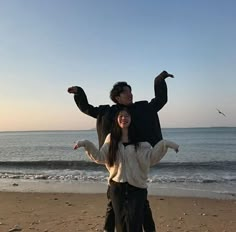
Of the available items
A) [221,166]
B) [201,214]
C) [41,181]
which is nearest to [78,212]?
[201,214]

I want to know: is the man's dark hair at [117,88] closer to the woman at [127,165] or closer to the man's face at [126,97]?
the man's face at [126,97]

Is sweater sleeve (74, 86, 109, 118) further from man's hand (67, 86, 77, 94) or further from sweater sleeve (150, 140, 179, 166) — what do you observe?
sweater sleeve (150, 140, 179, 166)

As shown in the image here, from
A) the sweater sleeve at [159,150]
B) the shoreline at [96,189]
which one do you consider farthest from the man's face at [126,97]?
the shoreline at [96,189]

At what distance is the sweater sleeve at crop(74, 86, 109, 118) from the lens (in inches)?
181

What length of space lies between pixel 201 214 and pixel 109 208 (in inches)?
175

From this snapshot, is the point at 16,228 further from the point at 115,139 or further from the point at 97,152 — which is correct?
the point at 115,139

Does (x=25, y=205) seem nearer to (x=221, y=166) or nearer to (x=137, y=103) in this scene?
(x=137, y=103)

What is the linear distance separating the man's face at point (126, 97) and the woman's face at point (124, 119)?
0.24 m

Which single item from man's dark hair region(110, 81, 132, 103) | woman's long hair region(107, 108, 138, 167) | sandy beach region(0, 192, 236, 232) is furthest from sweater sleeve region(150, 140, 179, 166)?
→ sandy beach region(0, 192, 236, 232)

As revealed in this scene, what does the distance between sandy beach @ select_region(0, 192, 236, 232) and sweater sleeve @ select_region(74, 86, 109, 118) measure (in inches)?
112

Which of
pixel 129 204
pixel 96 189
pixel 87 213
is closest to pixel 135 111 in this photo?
pixel 129 204

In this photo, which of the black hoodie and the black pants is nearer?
the black pants

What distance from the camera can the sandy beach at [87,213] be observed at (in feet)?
23.0

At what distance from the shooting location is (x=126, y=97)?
173 inches
